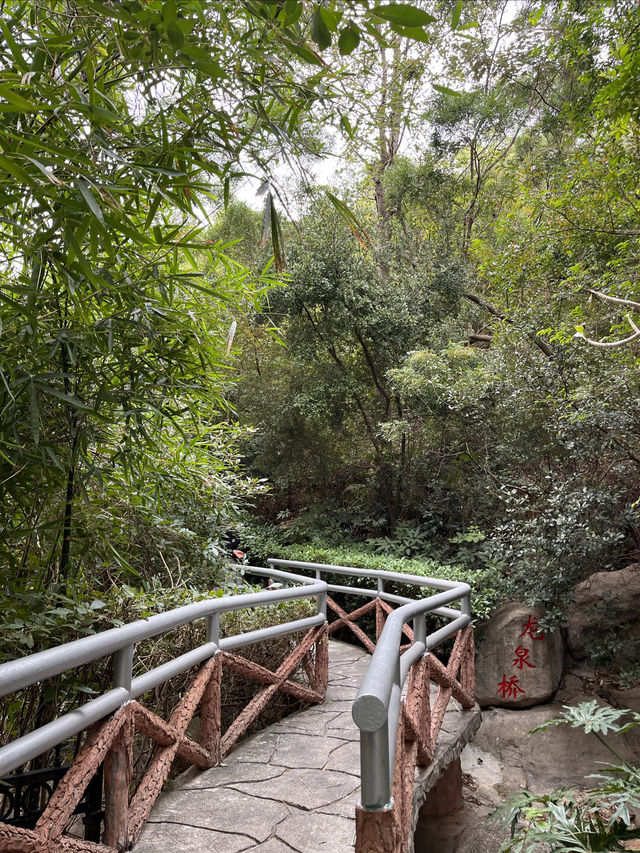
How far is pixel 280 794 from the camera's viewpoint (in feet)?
8.14

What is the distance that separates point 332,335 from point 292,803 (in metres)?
6.14

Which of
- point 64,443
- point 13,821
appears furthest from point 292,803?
point 64,443

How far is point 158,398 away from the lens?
2164mm

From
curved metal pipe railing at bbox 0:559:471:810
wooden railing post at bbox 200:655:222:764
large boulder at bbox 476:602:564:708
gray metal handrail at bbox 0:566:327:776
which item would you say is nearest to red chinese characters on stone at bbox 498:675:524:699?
large boulder at bbox 476:602:564:708

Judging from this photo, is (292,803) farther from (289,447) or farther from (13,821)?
(289,447)

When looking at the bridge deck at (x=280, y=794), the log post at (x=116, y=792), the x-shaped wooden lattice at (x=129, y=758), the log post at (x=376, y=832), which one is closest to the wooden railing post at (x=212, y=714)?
the x-shaped wooden lattice at (x=129, y=758)

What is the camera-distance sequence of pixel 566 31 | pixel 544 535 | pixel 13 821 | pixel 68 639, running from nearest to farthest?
pixel 13 821
pixel 68 639
pixel 566 31
pixel 544 535

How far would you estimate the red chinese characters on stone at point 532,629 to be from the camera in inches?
227

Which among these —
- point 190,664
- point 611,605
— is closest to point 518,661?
point 611,605

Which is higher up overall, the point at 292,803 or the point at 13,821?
the point at 13,821

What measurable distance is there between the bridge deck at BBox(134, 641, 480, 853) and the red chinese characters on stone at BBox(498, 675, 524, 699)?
99.0 inches

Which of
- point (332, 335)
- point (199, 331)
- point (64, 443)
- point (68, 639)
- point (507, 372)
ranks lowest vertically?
point (68, 639)

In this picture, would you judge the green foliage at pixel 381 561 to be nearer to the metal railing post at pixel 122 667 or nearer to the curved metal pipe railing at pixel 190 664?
the curved metal pipe railing at pixel 190 664

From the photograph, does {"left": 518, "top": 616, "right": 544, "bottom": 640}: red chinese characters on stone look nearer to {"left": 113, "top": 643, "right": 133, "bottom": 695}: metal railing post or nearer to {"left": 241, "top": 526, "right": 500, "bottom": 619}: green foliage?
{"left": 241, "top": 526, "right": 500, "bottom": 619}: green foliage
